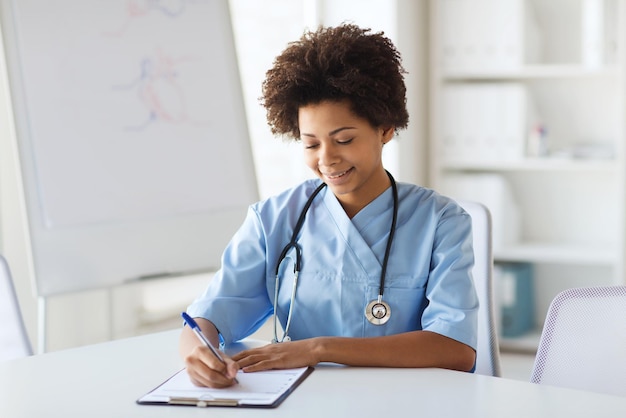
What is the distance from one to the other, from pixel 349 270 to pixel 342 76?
34 centimetres

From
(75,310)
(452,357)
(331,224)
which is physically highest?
(331,224)

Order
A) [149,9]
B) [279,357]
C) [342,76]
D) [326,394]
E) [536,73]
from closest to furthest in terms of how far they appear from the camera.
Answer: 1. [326,394]
2. [279,357]
3. [342,76]
4. [149,9]
5. [536,73]

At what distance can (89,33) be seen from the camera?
2340 millimetres

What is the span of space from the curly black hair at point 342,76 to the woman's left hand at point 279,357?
417 millimetres

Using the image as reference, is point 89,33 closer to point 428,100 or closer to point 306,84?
point 306,84

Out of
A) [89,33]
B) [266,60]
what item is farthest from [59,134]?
[266,60]

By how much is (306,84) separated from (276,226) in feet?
0.91

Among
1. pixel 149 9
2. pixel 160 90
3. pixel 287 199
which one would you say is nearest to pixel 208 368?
pixel 287 199

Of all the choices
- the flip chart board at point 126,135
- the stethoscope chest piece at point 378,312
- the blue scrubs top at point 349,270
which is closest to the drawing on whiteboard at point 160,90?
the flip chart board at point 126,135

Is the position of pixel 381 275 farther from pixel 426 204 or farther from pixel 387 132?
pixel 387 132

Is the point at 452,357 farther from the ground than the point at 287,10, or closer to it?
closer to it

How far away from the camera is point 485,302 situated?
6.33 ft

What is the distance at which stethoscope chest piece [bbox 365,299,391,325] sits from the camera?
1593 mm

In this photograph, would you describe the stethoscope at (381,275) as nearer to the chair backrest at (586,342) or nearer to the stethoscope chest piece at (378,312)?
the stethoscope chest piece at (378,312)
